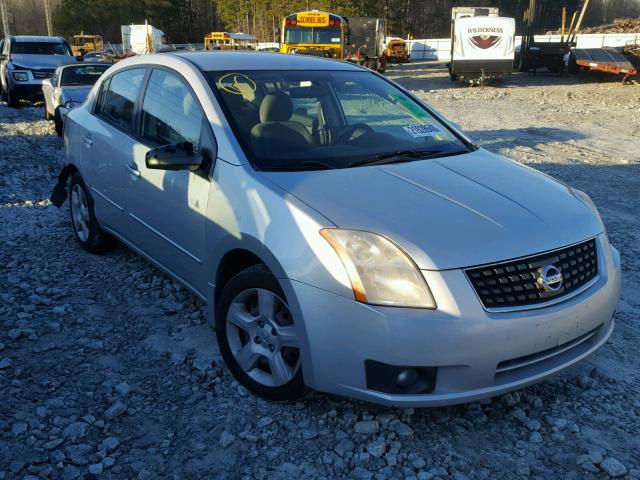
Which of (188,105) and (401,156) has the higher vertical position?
(188,105)

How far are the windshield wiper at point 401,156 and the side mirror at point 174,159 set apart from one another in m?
0.86

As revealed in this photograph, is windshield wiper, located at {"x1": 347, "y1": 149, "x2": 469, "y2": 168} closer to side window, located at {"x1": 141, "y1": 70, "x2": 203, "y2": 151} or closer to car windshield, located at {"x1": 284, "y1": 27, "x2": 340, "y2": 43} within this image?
side window, located at {"x1": 141, "y1": 70, "x2": 203, "y2": 151}

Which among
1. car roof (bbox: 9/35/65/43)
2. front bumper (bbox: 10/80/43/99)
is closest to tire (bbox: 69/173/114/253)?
front bumper (bbox: 10/80/43/99)

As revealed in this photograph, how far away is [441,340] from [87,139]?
140 inches

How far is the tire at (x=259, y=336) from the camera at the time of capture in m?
2.89

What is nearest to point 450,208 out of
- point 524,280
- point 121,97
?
point 524,280

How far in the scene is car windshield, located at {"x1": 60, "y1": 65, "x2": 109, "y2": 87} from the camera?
1247 cm

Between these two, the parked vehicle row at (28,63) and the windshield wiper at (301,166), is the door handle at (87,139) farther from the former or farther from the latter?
the parked vehicle row at (28,63)

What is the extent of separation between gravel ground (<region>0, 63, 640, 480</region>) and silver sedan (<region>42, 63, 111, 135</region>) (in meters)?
7.47

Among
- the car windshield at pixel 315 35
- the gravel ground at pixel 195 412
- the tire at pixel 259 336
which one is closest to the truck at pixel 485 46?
the car windshield at pixel 315 35

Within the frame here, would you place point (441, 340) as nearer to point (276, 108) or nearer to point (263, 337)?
point (263, 337)

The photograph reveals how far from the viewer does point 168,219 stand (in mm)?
3689

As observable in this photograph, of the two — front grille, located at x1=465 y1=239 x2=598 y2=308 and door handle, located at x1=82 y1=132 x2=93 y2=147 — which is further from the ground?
door handle, located at x1=82 y1=132 x2=93 y2=147

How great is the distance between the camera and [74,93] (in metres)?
11.9
